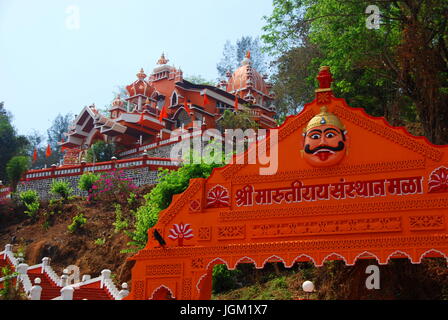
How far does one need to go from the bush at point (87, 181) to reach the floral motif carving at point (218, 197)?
44.1 feet

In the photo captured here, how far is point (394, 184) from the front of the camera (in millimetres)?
8195

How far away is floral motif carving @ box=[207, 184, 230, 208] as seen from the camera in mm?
9172

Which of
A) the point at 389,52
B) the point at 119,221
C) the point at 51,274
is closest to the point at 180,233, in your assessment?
the point at 51,274

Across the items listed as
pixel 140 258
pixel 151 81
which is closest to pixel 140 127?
pixel 151 81

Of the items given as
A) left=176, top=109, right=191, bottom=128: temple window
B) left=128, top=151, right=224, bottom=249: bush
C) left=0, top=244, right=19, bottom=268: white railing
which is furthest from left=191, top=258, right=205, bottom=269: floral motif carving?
left=176, top=109, right=191, bottom=128: temple window

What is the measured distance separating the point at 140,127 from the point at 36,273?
14905 millimetres

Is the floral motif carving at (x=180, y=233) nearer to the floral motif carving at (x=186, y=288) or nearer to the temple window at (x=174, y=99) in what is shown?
the floral motif carving at (x=186, y=288)

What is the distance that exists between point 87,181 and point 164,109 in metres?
11.1

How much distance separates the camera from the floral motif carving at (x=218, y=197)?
9.17m

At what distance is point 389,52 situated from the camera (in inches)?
578

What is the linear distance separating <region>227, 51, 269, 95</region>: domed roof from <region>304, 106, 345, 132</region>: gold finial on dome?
79.1 feet

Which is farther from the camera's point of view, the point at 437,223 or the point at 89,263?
the point at 89,263

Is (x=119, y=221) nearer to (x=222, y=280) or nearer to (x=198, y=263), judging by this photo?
(x=222, y=280)
